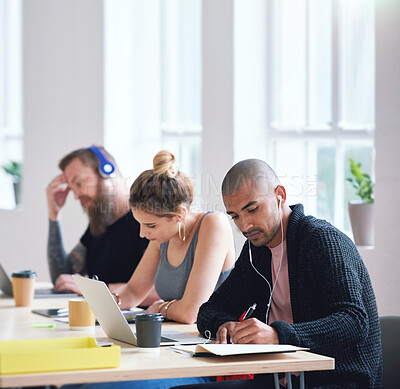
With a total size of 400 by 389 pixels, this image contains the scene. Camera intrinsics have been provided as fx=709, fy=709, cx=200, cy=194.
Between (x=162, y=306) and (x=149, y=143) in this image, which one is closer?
(x=162, y=306)

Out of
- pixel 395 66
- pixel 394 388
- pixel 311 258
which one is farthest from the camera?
pixel 395 66

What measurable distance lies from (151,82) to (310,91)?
1.59 metres

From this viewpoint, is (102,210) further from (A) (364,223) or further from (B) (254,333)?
(B) (254,333)

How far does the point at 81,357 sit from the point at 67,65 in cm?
416

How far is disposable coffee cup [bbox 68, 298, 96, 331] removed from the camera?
232 cm

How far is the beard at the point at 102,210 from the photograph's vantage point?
3.56 m

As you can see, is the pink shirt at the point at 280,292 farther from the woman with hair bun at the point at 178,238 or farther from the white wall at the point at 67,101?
the white wall at the point at 67,101

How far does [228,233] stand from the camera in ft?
9.00

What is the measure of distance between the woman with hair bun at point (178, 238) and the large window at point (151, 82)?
7.25ft

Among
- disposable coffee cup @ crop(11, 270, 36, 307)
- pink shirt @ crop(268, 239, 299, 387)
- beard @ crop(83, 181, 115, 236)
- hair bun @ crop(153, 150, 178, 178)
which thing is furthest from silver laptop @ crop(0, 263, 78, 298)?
pink shirt @ crop(268, 239, 299, 387)

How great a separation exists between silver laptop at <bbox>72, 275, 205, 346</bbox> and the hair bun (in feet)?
2.19

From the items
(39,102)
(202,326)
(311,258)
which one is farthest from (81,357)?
(39,102)

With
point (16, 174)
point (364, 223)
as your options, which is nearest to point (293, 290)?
point (364, 223)

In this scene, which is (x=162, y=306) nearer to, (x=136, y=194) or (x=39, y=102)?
(x=136, y=194)
